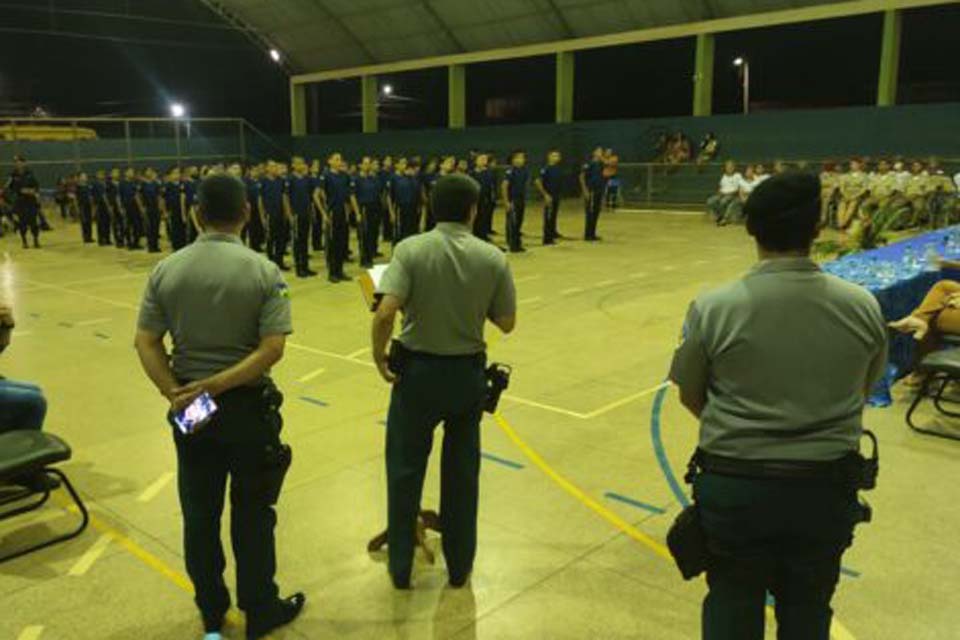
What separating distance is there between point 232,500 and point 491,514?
1738mm

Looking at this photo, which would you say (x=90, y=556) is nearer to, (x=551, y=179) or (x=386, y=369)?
(x=386, y=369)

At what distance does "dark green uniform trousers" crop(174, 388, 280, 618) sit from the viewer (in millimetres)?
3162

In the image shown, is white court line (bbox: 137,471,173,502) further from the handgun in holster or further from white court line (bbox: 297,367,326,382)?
white court line (bbox: 297,367,326,382)

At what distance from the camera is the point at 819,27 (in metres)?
27.8

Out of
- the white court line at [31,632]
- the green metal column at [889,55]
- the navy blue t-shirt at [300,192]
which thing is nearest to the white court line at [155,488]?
the white court line at [31,632]

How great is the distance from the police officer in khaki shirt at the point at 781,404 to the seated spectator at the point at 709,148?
76.0 feet

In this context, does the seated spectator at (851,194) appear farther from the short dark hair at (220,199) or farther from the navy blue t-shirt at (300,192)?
the short dark hair at (220,199)

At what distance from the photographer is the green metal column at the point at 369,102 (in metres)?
32.4

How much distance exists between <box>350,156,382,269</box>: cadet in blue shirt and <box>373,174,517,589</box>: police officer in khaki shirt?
1076cm

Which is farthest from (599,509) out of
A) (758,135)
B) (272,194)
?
(758,135)

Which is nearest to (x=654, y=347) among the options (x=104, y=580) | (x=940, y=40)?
(x=104, y=580)

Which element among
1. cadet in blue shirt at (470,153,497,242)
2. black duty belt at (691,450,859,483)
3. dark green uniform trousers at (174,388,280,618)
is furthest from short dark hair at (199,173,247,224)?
cadet in blue shirt at (470,153,497,242)

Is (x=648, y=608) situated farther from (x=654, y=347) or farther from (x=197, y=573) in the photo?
(x=654, y=347)

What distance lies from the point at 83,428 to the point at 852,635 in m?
5.32
